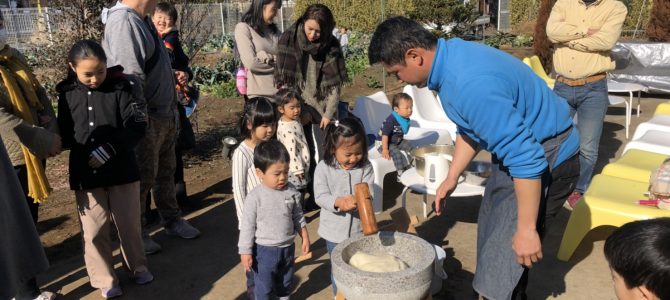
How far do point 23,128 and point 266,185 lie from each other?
1.35 metres

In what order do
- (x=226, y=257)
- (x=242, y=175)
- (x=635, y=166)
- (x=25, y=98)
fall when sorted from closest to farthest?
(x=25, y=98) < (x=242, y=175) < (x=226, y=257) < (x=635, y=166)

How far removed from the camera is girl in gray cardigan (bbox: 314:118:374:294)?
323 cm

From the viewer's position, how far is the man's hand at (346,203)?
2.86 meters

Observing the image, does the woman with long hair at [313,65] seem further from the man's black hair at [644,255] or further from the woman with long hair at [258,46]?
the man's black hair at [644,255]

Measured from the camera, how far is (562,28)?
4.93 meters

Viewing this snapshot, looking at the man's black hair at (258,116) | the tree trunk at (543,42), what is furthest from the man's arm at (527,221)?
the tree trunk at (543,42)

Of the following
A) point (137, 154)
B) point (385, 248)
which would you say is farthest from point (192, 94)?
point (385, 248)

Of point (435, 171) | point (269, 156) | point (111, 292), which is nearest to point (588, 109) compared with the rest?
point (435, 171)

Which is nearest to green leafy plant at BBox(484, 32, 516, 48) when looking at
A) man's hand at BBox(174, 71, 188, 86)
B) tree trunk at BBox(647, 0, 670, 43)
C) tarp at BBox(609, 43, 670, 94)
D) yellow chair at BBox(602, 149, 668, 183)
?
tree trunk at BBox(647, 0, 670, 43)

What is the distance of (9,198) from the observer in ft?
8.97

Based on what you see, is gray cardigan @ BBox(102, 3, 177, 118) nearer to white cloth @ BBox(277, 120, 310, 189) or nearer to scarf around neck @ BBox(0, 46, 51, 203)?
scarf around neck @ BBox(0, 46, 51, 203)

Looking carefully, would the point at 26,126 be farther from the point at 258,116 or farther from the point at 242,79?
the point at 242,79

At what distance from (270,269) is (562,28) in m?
3.46

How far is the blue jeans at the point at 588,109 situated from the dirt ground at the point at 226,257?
1.89 feet
